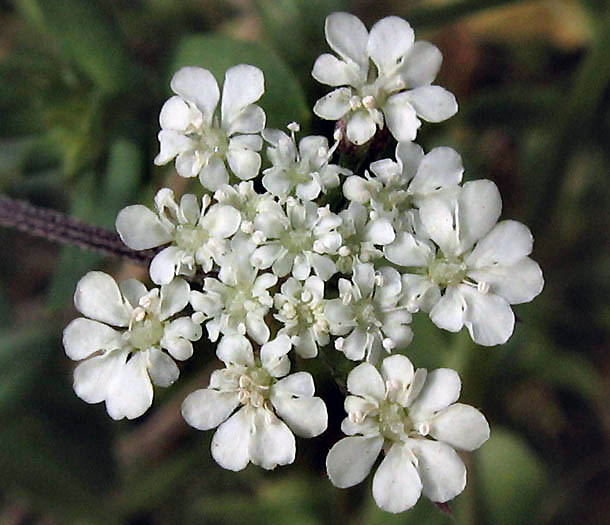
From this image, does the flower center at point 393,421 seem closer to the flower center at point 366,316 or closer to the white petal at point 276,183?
the flower center at point 366,316

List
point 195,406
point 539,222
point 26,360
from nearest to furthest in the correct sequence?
point 195,406 → point 26,360 → point 539,222

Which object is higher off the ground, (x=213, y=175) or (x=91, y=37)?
(x=213, y=175)

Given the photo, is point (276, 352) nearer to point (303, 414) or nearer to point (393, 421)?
point (303, 414)

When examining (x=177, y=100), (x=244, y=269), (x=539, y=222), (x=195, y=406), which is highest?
(x=177, y=100)

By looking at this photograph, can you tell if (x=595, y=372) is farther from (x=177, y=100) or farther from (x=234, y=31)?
(x=177, y=100)

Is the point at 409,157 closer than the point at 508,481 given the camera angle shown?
Yes

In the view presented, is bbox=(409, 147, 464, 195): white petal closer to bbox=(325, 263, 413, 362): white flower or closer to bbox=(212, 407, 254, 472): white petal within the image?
bbox=(325, 263, 413, 362): white flower

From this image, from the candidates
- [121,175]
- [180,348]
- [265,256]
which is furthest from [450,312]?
[121,175]

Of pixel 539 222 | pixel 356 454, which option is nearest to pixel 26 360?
pixel 356 454
